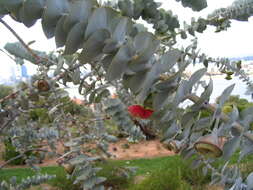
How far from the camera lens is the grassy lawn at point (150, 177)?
312cm

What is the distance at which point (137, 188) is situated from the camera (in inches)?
121

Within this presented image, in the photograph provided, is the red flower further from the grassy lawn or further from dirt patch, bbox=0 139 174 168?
dirt patch, bbox=0 139 174 168

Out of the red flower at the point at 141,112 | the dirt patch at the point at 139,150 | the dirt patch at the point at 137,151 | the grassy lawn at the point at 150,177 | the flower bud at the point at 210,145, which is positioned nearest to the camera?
the flower bud at the point at 210,145

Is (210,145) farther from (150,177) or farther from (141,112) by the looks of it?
(150,177)

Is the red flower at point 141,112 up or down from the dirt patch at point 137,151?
up

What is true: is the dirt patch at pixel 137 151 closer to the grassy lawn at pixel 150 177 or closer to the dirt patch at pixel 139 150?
the dirt patch at pixel 139 150

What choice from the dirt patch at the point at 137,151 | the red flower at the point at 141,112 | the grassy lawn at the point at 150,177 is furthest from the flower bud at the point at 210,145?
the dirt patch at the point at 137,151

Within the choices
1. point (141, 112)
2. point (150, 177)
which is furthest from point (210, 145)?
point (150, 177)

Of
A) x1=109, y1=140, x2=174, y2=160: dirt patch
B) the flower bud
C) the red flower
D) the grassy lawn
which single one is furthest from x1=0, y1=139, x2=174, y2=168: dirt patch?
the flower bud

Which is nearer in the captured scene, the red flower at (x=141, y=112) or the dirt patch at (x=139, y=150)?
the red flower at (x=141, y=112)

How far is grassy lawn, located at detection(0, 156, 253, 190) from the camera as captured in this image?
312 centimetres

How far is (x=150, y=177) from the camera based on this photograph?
323 cm

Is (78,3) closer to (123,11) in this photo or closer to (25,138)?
(123,11)

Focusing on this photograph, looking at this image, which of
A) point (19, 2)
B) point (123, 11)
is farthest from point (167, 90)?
point (123, 11)
